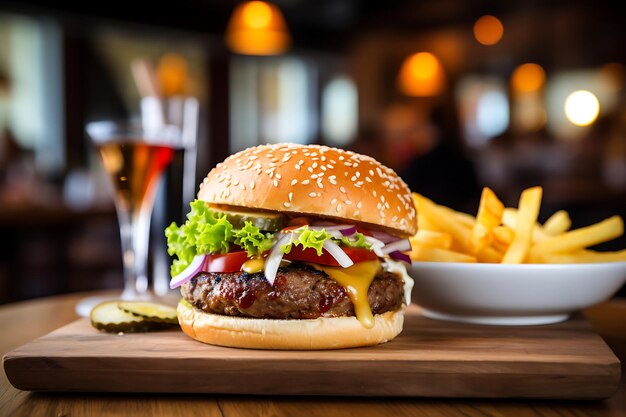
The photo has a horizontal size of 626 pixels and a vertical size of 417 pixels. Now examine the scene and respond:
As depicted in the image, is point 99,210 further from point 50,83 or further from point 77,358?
point 77,358

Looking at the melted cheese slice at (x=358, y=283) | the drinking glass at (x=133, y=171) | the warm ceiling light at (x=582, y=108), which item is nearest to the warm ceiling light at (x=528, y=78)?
the warm ceiling light at (x=582, y=108)

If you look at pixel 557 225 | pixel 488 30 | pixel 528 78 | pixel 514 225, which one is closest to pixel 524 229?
pixel 514 225

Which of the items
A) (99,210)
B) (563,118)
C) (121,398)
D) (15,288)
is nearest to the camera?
(121,398)

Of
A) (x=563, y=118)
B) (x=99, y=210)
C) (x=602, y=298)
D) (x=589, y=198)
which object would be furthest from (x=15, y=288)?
(x=563, y=118)

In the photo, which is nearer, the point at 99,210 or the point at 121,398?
the point at 121,398

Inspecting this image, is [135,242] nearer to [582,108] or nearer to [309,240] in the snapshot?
[309,240]
